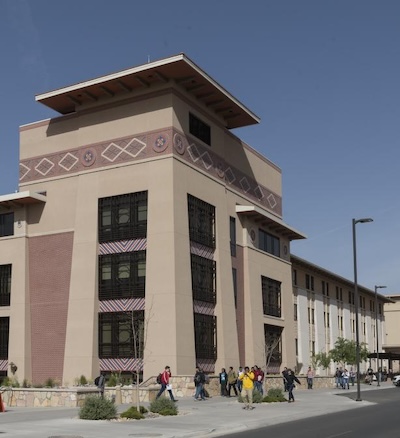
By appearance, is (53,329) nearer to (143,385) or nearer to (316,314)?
(143,385)

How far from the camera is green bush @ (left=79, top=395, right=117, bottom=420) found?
77.9 feet

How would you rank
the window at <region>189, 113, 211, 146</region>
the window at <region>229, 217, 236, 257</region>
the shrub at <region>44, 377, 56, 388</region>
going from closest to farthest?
the shrub at <region>44, 377, 56, 388</region> → the window at <region>189, 113, 211, 146</region> → the window at <region>229, 217, 236, 257</region>

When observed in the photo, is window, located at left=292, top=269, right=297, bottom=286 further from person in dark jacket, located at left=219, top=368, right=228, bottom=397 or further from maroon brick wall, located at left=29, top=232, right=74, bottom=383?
maroon brick wall, located at left=29, top=232, right=74, bottom=383

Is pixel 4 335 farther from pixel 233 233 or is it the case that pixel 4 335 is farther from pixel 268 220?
pixel 268 220

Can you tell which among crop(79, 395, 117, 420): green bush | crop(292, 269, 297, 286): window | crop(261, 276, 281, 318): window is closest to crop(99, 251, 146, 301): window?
crop(261, 276, 281, 318): window

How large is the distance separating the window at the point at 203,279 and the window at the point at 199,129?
27.0 feet

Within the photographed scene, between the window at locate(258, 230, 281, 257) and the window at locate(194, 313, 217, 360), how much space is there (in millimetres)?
10714

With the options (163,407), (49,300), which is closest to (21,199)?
(49,300)

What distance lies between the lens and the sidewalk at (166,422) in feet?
64.5

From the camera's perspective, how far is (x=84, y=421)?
914 inches

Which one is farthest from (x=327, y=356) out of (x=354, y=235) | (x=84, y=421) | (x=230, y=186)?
(x=84, y=421)

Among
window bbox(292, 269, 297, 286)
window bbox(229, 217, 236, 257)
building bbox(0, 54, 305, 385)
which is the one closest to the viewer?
building bbox(0, 54, 305, 385)

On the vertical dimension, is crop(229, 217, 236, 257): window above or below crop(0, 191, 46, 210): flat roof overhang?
below

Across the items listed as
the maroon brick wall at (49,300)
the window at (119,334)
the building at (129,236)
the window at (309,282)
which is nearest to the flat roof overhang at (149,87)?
the building at (129,236)
